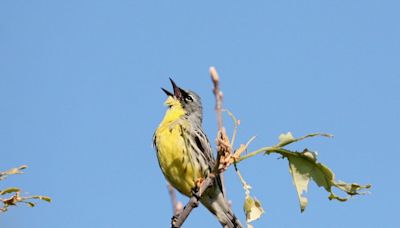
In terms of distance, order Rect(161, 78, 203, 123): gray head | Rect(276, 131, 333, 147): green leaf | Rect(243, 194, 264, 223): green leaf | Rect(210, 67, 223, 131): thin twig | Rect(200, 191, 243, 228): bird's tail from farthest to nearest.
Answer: Rect(161, 78, 203, 123): gray head < Rect(200, 191, 243, 228): bird's tail < Rect(243, 194, 264, 223): green leaf < Rect(276, 131, 333, 147): green leaf < Rect(210, 67, 223, 131): thin twig

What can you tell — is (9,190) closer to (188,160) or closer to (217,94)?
(217,94)

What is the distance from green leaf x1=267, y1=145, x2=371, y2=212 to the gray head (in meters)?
5.87

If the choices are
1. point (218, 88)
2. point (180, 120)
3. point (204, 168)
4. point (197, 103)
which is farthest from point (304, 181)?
point (197, 103)

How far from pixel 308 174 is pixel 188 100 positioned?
6.15 m

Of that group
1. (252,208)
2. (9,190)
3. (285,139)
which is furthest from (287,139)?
(9,190)

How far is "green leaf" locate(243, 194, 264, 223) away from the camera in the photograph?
12.0ft

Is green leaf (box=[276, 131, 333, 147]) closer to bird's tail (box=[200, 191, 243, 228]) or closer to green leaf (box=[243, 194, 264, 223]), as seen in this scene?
green leaf (box=[243, 194, 264, 223])

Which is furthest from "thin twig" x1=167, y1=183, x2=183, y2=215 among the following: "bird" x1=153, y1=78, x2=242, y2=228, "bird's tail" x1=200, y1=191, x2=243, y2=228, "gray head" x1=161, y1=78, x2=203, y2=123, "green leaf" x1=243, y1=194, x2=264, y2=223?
"gray head" x1=161, y1=78, x2=203, y2=123

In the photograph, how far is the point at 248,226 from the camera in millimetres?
3691

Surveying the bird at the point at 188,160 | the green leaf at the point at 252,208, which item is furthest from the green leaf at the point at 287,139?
the bird at the point at 188,160

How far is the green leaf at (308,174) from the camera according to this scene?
3.29m

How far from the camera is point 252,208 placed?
3666mm

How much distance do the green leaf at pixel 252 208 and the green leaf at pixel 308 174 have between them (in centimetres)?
36

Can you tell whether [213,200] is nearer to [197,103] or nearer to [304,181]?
[197,103]
